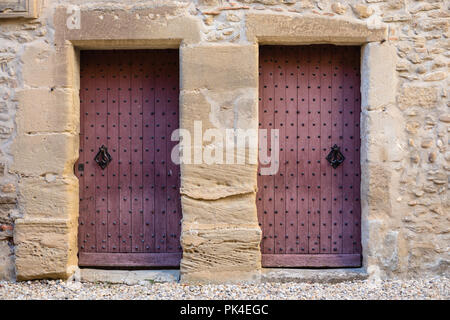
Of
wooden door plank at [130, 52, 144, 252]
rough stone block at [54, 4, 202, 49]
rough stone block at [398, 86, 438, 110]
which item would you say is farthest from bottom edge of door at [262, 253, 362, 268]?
rough stone block at [54, 4, 202, 49]

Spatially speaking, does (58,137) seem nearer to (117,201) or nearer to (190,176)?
Result: (117,201)

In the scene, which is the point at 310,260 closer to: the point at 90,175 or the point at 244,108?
the point at 244,108

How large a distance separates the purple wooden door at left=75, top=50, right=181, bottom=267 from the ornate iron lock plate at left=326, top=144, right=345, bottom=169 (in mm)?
1317

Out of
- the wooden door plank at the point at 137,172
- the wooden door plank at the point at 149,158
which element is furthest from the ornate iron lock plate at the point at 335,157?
the wooden door plank at the point at 137,172

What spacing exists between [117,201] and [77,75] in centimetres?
113

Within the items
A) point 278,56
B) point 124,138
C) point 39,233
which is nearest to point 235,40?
point 278,56

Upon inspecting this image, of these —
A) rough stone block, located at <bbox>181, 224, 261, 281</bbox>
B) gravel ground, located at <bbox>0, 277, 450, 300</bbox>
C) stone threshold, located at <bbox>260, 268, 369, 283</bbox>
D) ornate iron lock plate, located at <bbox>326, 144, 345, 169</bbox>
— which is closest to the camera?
gravel ground, located at <bbox>0, 277, 450, 300</bbox>

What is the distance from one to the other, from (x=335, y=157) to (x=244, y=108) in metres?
0.91

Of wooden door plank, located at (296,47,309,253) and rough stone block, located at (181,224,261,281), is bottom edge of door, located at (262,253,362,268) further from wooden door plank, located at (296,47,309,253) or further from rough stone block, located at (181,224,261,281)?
rough stone block, located at (181,224,261,281)

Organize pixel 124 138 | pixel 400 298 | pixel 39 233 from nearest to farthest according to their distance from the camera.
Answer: pixel 400 298, pixel 39 233, pixel 124 138

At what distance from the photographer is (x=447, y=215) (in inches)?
158

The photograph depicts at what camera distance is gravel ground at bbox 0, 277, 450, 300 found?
12.0 feet

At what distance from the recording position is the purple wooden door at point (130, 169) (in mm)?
4273

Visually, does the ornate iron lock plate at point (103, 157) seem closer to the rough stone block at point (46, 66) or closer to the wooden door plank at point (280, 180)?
the rough stone block at point (46, 66)
